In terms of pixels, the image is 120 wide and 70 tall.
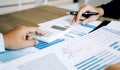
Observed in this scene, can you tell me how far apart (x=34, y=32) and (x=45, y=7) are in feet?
1.78

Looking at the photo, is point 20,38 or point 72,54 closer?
point 72,54

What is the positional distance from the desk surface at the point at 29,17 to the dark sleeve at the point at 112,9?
10.6 inches

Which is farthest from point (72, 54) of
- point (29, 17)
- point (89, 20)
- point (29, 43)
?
point (29, 17)

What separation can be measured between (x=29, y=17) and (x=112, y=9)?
0.56 m

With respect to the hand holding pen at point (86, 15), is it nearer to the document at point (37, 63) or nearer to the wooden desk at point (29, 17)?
the wooden desk at point (29, 17)

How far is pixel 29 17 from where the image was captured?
3.73 feet

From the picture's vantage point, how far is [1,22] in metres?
1.05

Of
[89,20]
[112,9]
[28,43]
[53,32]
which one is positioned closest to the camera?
[28,43]

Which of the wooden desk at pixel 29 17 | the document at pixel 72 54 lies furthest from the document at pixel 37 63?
the wooden desk at pixel 29 17

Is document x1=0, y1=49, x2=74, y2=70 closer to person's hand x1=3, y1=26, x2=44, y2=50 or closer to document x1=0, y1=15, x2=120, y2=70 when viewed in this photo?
document x1=0, y1=15, x2=120, y2=70

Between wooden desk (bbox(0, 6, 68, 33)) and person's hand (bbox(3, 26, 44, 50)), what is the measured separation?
0.18m

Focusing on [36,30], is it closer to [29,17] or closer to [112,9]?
[29,17]

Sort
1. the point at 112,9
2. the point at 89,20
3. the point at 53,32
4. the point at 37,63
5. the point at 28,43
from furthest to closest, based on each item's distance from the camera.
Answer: the point at 112,9 → the point at 89,20 → the point at 53,32 → the point at 28,43 → the point at 37,63

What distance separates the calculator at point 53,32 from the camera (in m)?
0.81
